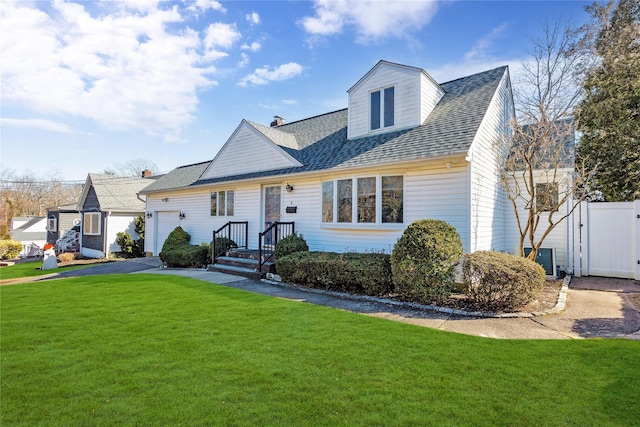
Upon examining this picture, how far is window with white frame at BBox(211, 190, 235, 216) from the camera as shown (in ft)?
44.1

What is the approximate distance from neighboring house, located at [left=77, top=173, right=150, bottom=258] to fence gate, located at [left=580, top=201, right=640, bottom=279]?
2269 centimetres

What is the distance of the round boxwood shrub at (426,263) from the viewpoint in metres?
6.41

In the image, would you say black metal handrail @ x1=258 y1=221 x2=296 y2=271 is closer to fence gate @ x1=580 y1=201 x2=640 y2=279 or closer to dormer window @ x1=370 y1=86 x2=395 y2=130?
dormer window @ x1=370 y1=86 x2=395 y2=130

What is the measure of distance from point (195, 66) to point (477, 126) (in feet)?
34.2

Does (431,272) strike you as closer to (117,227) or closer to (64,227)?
(117,227)

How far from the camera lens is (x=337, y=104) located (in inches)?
669

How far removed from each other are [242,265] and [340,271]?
4.30 m

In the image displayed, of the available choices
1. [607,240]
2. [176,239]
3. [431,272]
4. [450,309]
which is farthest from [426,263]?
[176,239]

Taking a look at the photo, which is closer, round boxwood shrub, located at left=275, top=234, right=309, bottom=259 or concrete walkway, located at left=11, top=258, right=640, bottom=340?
concrete walkway, located at left=11, top=258, right=640, bottom=340

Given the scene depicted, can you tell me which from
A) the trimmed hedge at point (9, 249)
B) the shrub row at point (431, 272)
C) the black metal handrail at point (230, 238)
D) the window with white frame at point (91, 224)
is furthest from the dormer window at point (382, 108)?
the trimmed hedge at point (9, 249)

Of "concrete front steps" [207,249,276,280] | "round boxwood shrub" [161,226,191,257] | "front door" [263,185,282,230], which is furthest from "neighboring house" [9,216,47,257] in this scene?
"front door" [263,185,282,230]

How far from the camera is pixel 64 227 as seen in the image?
977 inches

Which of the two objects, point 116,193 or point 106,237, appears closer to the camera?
point 106,237

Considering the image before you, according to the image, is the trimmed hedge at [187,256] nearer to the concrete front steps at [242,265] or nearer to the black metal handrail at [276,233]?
the concrete front steps at [242,265]
